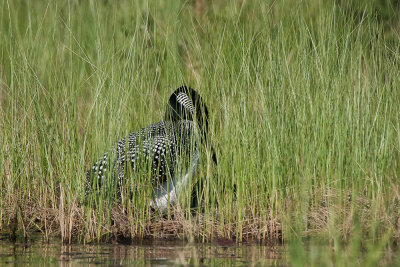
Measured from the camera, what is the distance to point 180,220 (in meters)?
4.81

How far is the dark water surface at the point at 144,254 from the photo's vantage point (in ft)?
12.9

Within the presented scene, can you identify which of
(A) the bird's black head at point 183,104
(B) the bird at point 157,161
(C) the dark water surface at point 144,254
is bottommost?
(C) the dark water surface at point 144,254

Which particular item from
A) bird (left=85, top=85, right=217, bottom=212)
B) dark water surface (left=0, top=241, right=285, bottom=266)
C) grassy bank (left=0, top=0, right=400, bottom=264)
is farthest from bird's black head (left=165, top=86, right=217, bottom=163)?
dark water surface (left=0, top=241, right=285, bottom=266)

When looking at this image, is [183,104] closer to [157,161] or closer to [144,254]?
[157,161]

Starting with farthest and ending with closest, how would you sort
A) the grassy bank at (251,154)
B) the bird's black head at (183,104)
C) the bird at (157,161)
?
1. the bird's black head at (183,104)
2. the bird at (157,161)
3. the grassy bank at (251,154)

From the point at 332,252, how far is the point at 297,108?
4.05 feet

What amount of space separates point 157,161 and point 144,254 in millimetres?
1154

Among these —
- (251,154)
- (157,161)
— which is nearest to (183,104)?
(157,161)

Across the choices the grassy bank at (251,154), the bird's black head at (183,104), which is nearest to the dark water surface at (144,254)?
the grassy bank at (251,154)

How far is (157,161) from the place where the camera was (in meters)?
5.28

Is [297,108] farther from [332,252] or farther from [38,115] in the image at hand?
[38,115]

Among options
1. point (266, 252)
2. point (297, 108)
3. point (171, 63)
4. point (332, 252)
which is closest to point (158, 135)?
point (171, 63)

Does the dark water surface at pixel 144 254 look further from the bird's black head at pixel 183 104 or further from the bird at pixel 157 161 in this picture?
the bird's black head at pixel 183 104

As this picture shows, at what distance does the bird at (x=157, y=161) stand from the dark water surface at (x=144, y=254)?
17.5 inches
